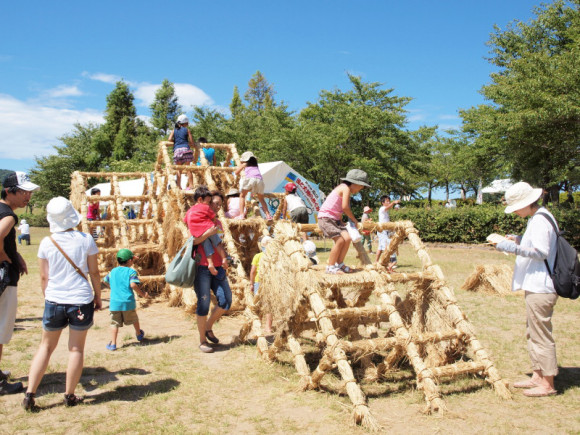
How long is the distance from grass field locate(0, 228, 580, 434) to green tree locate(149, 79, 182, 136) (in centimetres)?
3075

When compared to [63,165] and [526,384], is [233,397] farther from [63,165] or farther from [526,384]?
[63,165]

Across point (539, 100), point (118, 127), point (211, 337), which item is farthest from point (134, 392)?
point (118, 127)

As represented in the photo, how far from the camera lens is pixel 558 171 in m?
17.7

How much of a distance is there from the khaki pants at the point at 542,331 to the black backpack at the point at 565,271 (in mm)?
128

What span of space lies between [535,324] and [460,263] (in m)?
10.4

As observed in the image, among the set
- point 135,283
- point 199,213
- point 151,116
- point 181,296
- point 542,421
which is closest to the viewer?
point 542,421

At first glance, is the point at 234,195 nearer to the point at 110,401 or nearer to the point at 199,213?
the point at 199,213

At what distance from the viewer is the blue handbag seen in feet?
17.8

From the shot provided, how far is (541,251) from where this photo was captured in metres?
4.24

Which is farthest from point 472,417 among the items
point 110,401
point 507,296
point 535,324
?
point 507,296

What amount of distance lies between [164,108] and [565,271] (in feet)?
114

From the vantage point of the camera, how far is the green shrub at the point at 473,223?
17.7m

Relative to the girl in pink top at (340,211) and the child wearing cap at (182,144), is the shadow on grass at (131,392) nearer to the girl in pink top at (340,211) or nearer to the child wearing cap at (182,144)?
the girl in pink top at (340,211)

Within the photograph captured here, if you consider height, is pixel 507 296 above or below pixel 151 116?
below
